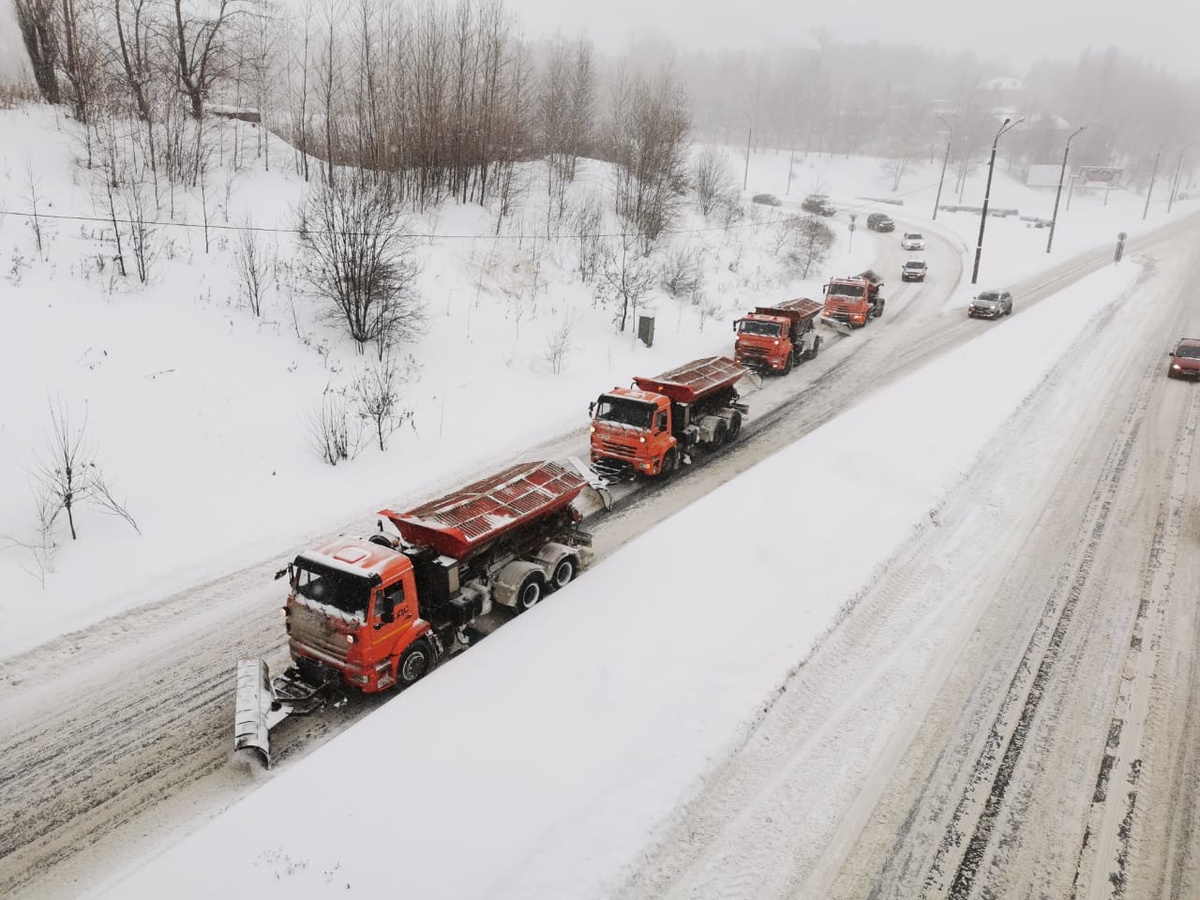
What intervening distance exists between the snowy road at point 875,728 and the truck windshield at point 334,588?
5.04 feet

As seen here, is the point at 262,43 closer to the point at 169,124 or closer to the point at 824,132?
the point at 169,124

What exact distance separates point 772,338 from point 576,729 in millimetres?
18741

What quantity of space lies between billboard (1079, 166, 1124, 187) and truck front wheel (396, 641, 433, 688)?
12476 cm

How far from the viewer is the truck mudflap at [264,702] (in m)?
8.42

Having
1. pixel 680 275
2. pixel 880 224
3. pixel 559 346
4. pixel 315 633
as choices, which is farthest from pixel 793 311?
pixel 880 224

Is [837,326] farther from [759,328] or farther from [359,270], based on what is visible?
[359,270]

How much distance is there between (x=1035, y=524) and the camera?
591 inches

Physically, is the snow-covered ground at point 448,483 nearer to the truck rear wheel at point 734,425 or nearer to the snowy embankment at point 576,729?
the snowy embankment at point 576,729

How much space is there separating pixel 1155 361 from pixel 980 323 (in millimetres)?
7376

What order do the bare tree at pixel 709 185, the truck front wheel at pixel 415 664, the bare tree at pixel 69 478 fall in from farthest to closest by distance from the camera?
the bare tree at pixel 709 185 < the bare tree at pixel 69 478 < the truck front wheel at pixel 415 664

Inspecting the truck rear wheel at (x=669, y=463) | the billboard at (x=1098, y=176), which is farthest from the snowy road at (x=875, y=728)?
the billboard at (x=1098, y=176)

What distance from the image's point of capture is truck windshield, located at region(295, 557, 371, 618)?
29.9 ft

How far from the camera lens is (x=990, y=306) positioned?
32781 mm

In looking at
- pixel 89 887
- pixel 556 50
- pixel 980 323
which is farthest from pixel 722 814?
pixel 556 50
